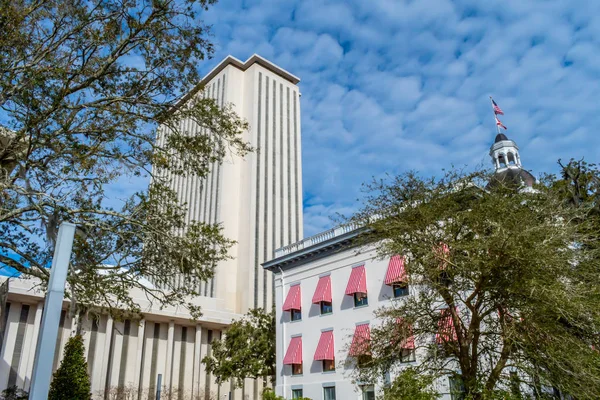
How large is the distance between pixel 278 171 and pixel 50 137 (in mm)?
76227

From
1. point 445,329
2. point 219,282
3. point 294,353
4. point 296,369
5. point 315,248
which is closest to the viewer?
point 445,329

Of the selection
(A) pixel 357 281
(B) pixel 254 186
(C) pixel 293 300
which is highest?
(B) pixel 254 186

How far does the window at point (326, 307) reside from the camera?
106 feet

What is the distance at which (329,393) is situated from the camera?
3056cm

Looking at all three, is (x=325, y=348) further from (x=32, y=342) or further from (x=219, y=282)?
(x=219, y=282)

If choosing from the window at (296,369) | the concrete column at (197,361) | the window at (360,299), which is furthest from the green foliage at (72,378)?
the concrete column at (197,361)

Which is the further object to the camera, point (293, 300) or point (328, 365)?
point (293, 300)

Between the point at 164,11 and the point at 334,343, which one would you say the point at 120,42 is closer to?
the point at 164,11

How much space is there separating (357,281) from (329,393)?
7.15m

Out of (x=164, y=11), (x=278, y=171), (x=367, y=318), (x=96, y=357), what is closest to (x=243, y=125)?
(x=164, y=11)

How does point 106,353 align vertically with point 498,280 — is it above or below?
above

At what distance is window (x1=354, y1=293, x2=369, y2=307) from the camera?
3031 cm

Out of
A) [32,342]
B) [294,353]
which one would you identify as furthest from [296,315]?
[32,342]

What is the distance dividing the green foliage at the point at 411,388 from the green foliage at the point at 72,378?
66.2ft
